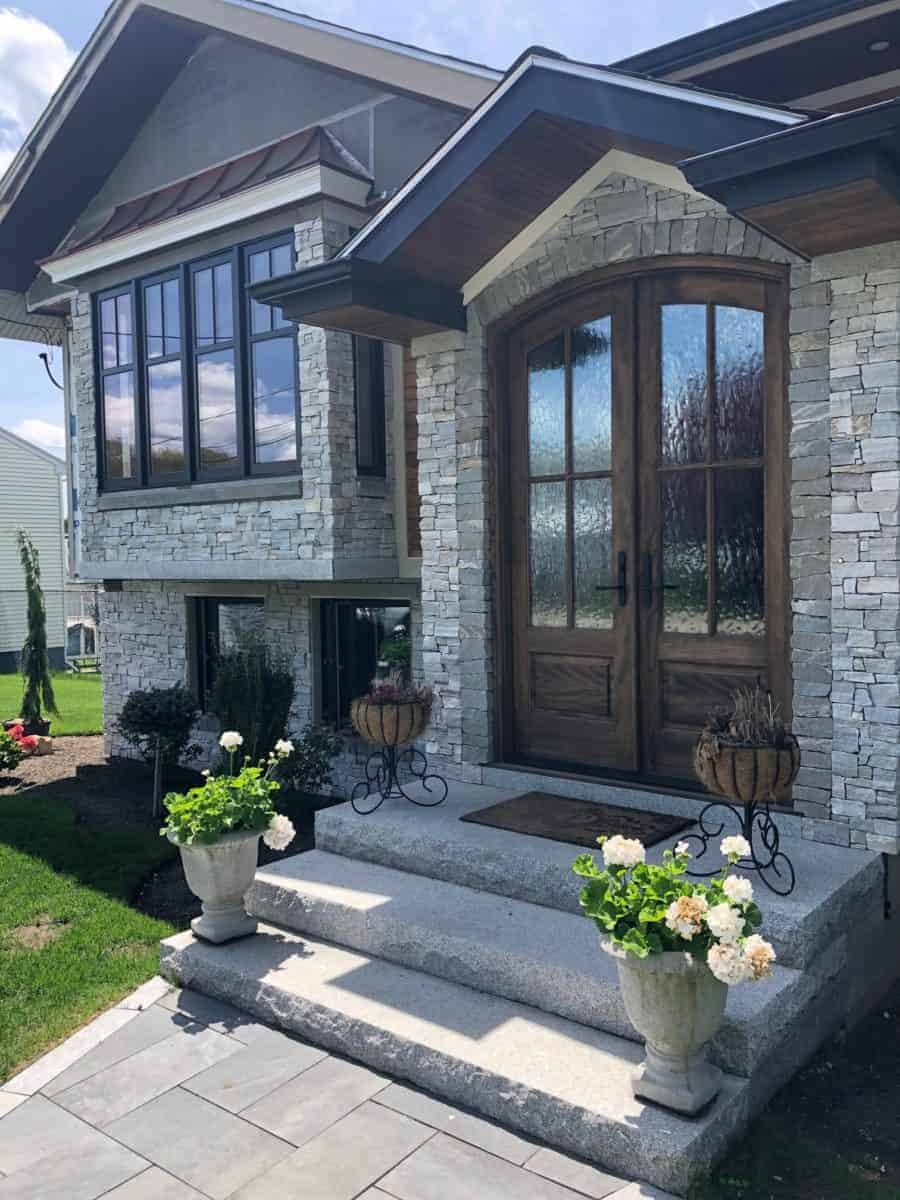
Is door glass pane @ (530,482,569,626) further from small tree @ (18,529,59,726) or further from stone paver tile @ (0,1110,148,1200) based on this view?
small tree @ (18,529,59,726)

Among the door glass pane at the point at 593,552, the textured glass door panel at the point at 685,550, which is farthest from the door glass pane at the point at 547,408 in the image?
the textured glass door panel at the point at 685,550

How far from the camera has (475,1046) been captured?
12.4 ft

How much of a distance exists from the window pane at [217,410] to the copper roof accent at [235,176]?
1.23 meters

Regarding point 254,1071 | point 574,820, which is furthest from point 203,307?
point 254,1071

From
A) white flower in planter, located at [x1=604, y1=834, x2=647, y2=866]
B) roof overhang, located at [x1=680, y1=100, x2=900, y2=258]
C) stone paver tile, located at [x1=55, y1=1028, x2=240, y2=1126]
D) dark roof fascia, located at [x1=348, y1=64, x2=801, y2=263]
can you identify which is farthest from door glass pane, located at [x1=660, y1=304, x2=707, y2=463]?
stone paver tile, located at [x1=55, y1=1028, x2=240, y2=1126]

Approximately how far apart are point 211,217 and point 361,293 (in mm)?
3129

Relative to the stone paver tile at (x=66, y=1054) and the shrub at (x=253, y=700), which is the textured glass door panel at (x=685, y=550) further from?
the shrub at (x=253, y=700)

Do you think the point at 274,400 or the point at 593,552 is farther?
the point at 274,400

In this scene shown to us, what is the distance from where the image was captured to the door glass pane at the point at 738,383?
5215 mm

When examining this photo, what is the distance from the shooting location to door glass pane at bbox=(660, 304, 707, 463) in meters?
5.41

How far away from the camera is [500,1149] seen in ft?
11.3

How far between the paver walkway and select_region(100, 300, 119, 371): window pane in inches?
267

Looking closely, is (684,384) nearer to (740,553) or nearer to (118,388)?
(740,553)

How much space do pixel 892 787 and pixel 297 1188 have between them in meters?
3.00
